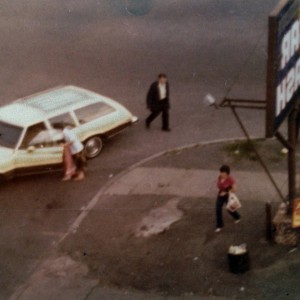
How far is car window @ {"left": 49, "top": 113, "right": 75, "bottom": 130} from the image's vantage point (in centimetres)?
1681

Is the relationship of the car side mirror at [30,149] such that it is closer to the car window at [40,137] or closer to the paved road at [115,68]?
the car window at [40,137]

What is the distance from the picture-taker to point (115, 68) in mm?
22484

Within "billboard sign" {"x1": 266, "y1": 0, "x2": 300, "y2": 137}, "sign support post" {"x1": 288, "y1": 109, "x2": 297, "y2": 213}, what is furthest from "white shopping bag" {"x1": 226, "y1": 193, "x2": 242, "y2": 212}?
"billboard sign" {"x1": 266, "y1": 0, "x2": 300, "y2": 137}

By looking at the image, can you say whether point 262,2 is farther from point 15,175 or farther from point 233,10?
point 15,175

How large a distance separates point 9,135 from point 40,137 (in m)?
0.68

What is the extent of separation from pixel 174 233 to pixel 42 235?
8.43 ft

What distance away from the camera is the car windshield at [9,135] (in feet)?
53.9

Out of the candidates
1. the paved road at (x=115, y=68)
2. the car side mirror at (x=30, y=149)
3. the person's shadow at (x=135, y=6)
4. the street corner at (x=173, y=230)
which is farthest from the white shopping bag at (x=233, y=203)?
the person's shadow at (x=135, y=6)

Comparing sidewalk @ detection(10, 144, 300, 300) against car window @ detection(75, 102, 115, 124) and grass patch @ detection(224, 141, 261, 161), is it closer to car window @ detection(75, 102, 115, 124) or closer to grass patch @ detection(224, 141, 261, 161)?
grass patch @ detection(224, 141, 261, 161)

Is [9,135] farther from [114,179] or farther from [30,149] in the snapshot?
[114,179]

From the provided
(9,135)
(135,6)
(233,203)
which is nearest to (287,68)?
(233,203)

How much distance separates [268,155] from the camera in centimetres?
1655

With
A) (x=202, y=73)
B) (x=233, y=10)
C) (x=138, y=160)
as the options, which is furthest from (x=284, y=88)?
(x=233, y=10)

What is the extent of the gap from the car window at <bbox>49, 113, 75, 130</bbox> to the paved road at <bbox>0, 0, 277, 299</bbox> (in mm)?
1082
